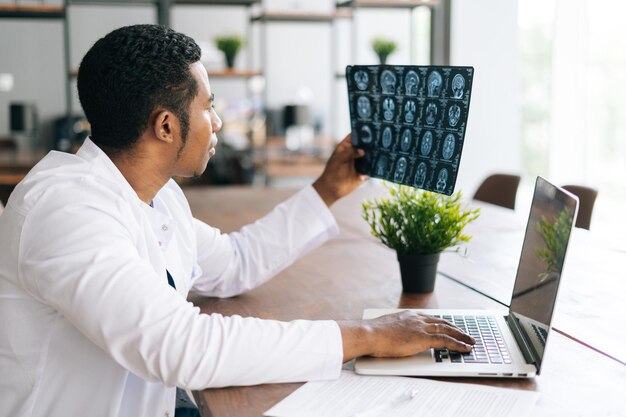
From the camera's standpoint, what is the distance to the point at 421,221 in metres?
1.63

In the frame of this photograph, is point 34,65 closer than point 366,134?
No

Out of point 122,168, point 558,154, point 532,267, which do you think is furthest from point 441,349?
point 558,154

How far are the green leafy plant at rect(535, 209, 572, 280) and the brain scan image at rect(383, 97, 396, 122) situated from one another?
0.48 meters

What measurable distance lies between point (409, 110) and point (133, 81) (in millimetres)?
586

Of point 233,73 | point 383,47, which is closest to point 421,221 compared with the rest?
point 383,47

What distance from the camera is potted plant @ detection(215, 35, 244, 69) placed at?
19.2 feet

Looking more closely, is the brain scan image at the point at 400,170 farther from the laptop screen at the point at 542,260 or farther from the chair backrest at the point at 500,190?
the chair backrest at the point at 500,190

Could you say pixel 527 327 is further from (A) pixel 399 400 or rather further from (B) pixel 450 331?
(A) pixel 399 400

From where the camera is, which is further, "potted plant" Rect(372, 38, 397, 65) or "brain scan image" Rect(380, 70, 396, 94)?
"potted plant" Rect(372, 38, 397, 65)

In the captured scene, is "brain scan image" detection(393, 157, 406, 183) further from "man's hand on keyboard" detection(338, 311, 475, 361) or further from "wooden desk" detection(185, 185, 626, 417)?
"man's hand on keyboard" detection(338, 311, 475, 361)

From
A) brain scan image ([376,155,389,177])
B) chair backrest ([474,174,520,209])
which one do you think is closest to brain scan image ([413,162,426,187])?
brain scan image ([376,155,389,177])

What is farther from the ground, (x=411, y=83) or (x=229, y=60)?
(x=229, y=60)

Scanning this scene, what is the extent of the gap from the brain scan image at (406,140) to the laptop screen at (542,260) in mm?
319

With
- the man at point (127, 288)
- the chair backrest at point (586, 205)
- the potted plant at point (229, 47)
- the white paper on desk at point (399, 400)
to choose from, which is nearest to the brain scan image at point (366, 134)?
the man at point (127, 288)
